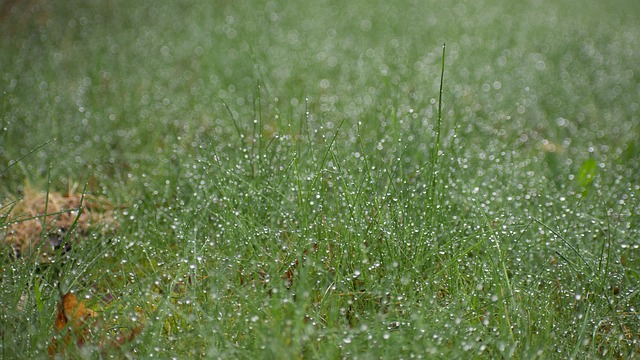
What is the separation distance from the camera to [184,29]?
4.28 metres

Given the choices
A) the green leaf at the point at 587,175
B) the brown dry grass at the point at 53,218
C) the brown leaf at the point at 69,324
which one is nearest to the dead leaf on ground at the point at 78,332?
the brown leaf at the point at 69,324

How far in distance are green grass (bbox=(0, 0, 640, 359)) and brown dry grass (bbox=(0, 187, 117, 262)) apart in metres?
0.09

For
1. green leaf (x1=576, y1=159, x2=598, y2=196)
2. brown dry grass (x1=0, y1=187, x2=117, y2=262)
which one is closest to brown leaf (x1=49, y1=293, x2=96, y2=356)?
brown dry grass (x1=0, y1=187, x2=117, y2=262)

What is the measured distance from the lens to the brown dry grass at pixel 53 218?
6.33ft

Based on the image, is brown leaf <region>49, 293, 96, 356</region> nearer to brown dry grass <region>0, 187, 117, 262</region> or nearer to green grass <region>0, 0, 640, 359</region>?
green grass <region>0, 0, 640, 359</region>

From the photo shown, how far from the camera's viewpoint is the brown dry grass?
193 centimetres

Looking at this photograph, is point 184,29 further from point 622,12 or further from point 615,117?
point 622,12

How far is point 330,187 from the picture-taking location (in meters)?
2.04

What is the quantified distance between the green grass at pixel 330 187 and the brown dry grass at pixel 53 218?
0.09 metres

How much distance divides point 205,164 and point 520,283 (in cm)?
98

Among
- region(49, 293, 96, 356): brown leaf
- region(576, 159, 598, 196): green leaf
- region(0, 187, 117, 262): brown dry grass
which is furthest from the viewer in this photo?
region(576, 159, 598, 196): green leaf

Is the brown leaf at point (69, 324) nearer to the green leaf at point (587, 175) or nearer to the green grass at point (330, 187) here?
the green grass at point (330, 187)

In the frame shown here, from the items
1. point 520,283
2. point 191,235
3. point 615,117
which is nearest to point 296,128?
point 191,235

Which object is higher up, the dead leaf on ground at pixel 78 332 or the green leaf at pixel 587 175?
the green leaf at pixel 587 175
